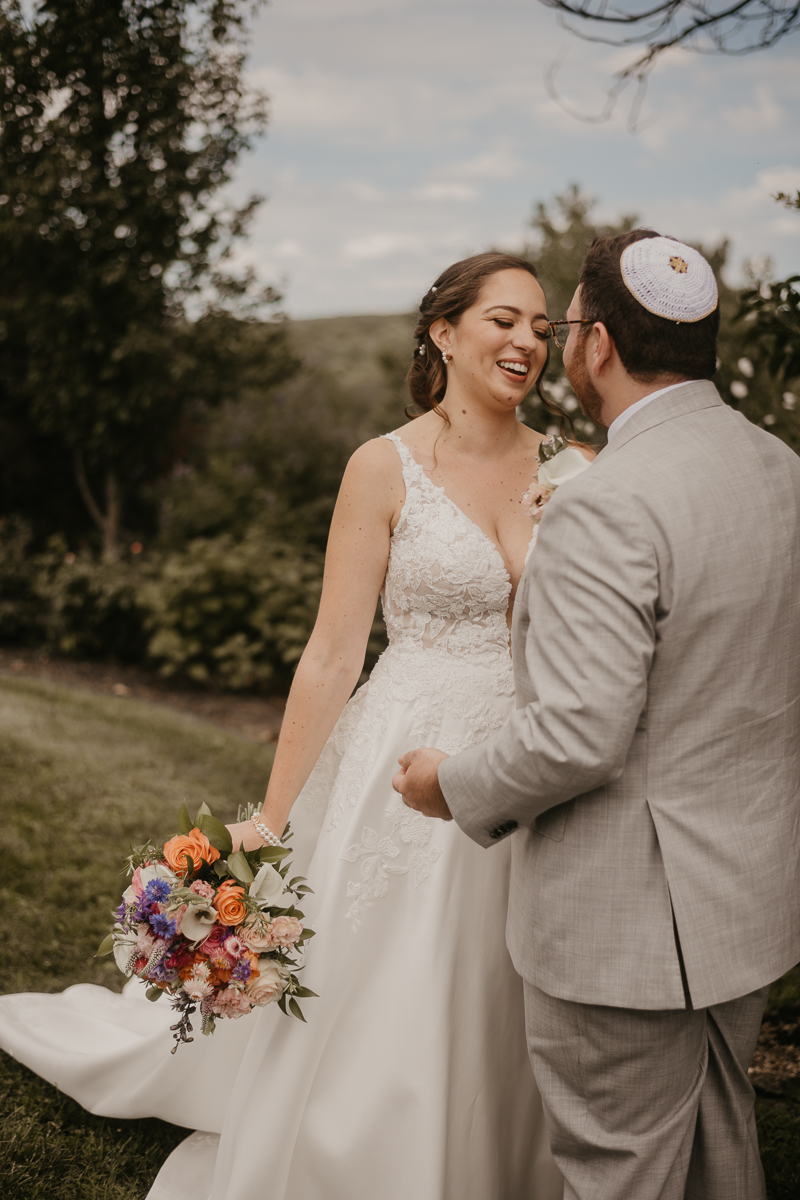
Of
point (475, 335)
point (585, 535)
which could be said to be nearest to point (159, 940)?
point (585, 535)

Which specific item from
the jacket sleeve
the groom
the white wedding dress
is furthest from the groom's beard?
the white wedding dress

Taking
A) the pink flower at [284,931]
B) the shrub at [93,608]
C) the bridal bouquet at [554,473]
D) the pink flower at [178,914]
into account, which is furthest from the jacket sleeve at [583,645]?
the shrub at [93,608]

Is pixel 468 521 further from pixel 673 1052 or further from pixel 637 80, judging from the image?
pixel 637 80

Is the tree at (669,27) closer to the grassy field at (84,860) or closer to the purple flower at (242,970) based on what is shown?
the purple flower at (242,970)

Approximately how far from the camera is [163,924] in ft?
6.55

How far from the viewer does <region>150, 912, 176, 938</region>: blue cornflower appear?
199cm

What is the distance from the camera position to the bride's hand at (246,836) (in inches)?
90.4

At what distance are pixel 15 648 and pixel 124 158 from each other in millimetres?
4975

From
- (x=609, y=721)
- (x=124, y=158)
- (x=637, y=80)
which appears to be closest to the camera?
→ (x=609, y=721)

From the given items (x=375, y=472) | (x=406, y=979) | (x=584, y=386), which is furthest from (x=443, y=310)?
(x=406, y=979)

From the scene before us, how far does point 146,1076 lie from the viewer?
9.00 feet

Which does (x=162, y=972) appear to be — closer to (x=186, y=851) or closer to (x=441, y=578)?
(x=186, y=851)

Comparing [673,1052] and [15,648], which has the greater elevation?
[673,1052]

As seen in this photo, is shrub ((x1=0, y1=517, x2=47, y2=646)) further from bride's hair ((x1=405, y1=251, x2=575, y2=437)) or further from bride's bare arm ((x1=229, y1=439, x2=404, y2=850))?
bride's bare arm ((x1=229, y1=439, x2=404, y2=850))
